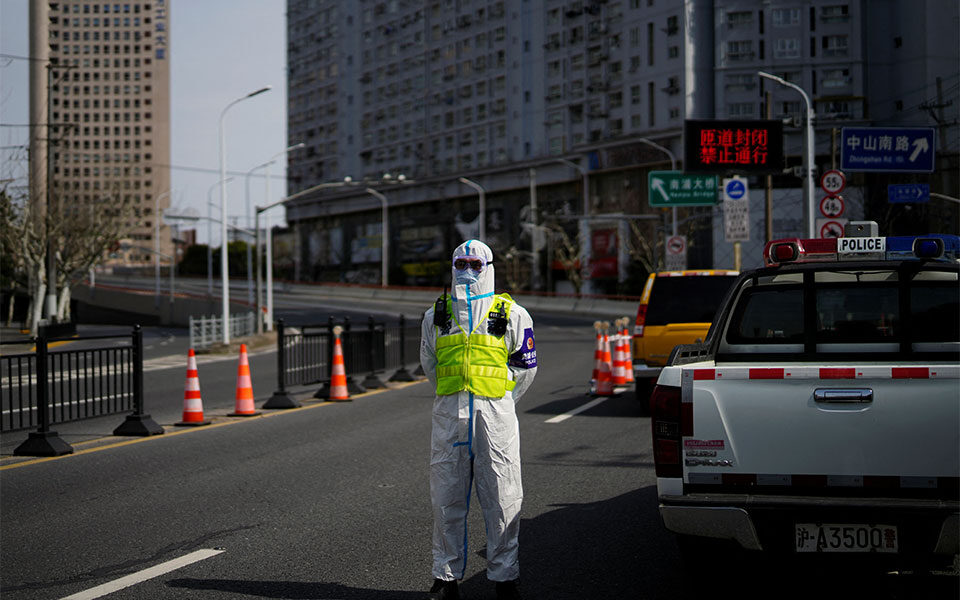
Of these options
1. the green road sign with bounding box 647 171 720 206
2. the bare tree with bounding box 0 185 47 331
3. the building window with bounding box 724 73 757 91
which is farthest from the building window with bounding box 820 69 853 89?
the bare tree with bounding box 0 185 47 331

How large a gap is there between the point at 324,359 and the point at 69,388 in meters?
6.89

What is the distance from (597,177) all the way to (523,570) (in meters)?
73.3

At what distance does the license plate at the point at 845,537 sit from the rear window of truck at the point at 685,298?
33.2 feet

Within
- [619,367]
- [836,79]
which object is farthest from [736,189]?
[836,79]

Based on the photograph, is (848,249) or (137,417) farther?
(137,417)

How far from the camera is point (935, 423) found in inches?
185

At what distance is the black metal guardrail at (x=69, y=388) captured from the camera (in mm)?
11234

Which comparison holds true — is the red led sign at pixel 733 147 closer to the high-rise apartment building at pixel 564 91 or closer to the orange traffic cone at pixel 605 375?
the orange traffic cone at pixel 605 375

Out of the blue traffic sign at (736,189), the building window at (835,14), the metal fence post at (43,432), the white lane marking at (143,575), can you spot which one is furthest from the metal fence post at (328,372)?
the building window at (835,14)

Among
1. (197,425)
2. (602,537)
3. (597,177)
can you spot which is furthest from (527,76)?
(602,537)

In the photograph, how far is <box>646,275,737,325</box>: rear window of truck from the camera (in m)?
14.9

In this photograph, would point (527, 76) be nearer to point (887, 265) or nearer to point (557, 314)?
point (557, 314)

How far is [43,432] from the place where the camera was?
36.9 feet

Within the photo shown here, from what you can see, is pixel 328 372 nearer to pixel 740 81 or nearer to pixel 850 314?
pixel 850 314
